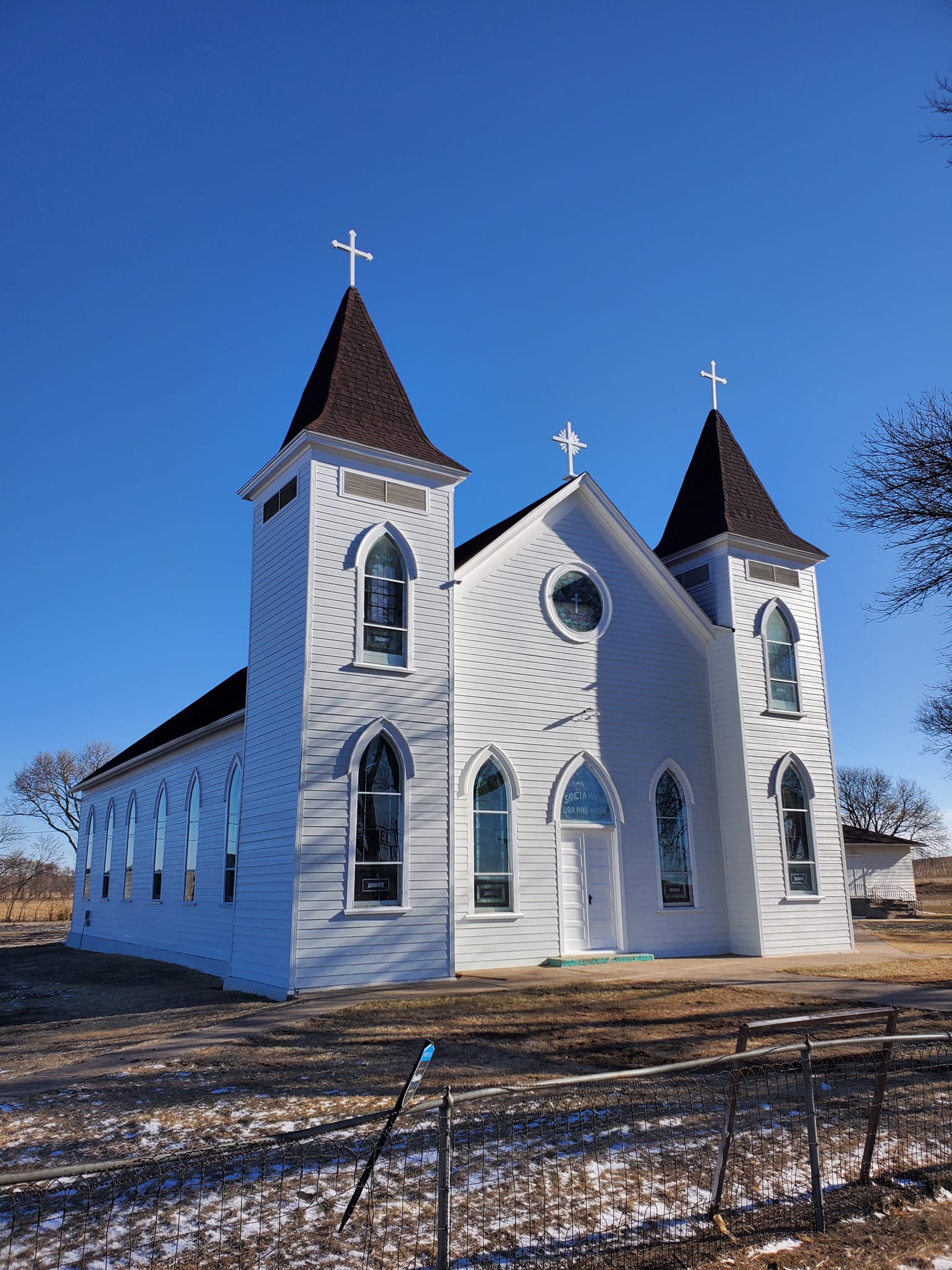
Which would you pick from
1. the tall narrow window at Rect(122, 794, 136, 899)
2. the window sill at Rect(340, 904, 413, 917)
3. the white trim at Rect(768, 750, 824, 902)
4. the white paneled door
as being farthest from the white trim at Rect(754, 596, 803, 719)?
the tall narrow window at Rect(122, 794, 136, 899)

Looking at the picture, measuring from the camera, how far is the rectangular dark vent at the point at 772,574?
1997 cm

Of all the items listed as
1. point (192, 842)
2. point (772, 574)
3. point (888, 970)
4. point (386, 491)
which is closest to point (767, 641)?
point (772, 574)

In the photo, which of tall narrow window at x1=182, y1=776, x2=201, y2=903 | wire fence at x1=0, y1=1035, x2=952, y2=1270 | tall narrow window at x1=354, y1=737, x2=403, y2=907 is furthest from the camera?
tall narrow window at x1=182, y1=776, x2=201, y2=903

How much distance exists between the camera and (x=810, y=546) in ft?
67.5

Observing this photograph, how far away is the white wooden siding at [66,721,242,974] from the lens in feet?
59.9

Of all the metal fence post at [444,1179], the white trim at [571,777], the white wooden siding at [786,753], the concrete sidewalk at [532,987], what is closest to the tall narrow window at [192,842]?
the concrete sidewalk at [532,987]

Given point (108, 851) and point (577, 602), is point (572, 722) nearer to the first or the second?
point (577, 602)

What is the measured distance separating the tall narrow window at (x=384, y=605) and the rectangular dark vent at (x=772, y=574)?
323 inches

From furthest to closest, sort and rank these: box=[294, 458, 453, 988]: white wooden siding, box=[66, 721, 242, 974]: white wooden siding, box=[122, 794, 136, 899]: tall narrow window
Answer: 1. box=[122, 794, 136, 899]: tall narrow window
2. box=[66, 721, 242, 974]: white wooden siding
3. box=[294, 458, 453, 988]: white wooden siding

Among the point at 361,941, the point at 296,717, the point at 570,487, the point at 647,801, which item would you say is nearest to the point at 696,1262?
the point at 361,941

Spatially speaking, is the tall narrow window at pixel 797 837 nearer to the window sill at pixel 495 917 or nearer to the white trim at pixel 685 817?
the white trim at pixel 685 817

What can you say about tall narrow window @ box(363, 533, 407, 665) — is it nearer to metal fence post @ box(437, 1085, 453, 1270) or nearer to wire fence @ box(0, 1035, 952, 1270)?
wire fence @ box(0, 1035, 952, 1270)

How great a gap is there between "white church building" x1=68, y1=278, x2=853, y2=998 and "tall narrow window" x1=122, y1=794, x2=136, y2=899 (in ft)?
9.71

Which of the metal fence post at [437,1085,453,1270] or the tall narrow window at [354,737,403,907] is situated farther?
the tall narrow window at [354,737,403,907]
